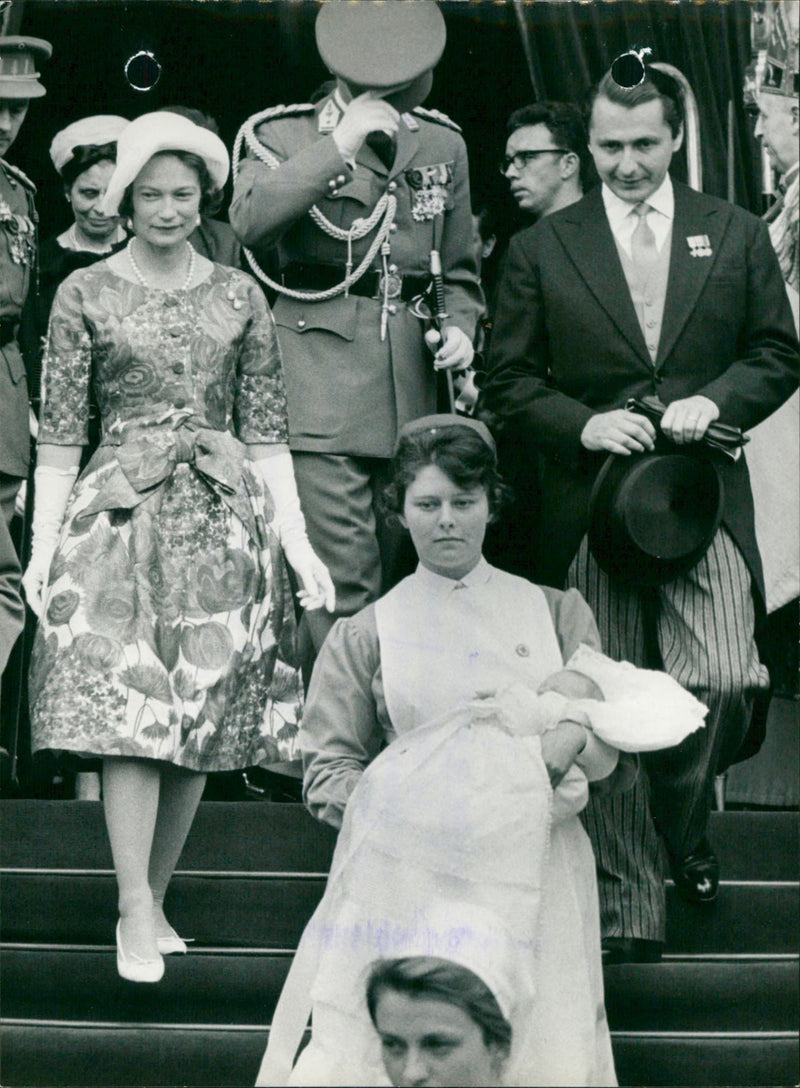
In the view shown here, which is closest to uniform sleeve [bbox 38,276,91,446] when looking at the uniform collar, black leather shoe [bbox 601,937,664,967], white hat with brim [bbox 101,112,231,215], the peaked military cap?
white hat with brim [bbox 101,112,231,215]

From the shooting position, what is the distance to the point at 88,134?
5.75 m

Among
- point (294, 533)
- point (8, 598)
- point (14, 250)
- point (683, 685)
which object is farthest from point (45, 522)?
point (683, 685)

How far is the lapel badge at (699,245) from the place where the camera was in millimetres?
5359

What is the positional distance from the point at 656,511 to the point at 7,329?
1.94m

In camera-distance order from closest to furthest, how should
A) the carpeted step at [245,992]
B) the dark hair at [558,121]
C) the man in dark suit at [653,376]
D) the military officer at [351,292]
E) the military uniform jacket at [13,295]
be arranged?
the carpeted step at [245,992], the man in dark suit at [653,376], the military officer at [351,292], the military uniform jacket at [13,295], the dark hair at [558,121]

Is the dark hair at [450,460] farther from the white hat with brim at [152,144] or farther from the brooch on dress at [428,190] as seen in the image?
the brooch on dress at [428,190]

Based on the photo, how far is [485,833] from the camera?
4031mm

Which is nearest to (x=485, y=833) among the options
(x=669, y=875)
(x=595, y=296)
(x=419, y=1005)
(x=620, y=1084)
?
(x=419, y=1005)

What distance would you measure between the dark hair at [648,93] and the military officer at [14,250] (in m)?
1.53

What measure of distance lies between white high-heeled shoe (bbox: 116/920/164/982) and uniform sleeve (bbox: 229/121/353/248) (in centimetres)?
193

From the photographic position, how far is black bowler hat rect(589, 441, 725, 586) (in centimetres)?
508

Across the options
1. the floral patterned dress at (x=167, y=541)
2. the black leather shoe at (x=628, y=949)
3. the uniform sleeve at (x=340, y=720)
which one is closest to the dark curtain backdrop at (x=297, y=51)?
the floral patterned dress at (x=167, y=541)

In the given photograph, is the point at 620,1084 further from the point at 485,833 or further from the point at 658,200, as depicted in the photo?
the point at 658,200

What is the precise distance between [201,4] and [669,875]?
8.78ft
